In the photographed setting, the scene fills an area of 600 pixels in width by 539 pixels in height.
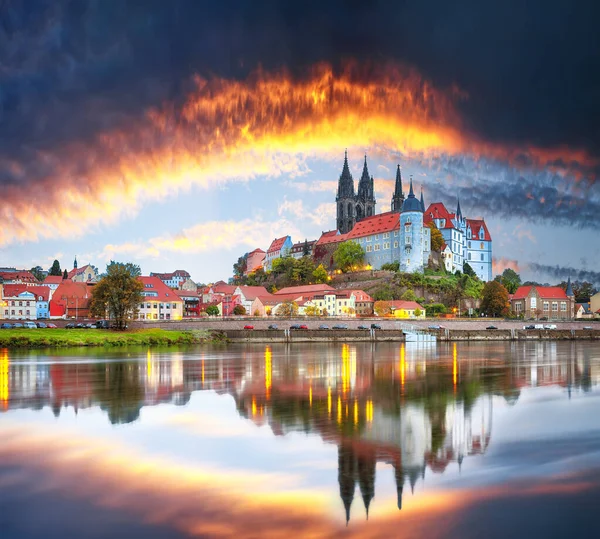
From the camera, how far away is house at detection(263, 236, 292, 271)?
167 meters

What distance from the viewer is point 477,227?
143750 mm

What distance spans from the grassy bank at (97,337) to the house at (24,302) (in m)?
39.5

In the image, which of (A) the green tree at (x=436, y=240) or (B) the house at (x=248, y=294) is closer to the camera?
(B) the house at (x=248, y=294)

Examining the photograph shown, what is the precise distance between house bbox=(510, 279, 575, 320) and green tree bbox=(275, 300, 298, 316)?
40.1 m

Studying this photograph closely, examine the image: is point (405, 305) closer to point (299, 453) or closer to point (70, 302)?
point (70, 302)

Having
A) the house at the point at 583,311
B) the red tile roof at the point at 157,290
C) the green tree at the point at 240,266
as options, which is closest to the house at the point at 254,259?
the green tree at the point at 240,266

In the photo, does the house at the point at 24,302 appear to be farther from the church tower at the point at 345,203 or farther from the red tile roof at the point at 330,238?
the church tower at the point at 345,203

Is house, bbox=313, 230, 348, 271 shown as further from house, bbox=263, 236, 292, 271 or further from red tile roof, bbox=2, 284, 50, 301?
red tile roof, bbox=2, 284, 50, 301

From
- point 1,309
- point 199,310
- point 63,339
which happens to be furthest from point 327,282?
point 63,339

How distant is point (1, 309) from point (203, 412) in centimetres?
8756

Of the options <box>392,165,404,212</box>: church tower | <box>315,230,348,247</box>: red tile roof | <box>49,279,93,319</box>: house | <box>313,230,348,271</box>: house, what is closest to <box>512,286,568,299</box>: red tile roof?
<box>313,230,348,271</box>: house

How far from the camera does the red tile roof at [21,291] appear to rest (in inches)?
3866

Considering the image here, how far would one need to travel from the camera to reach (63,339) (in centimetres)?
5612

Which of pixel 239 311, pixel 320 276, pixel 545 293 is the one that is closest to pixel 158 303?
pixel 239 311
